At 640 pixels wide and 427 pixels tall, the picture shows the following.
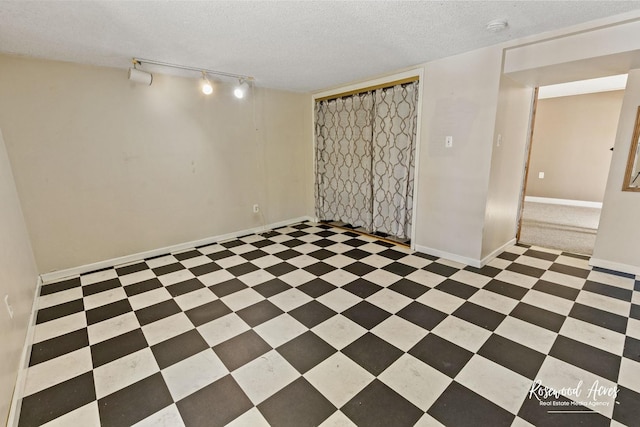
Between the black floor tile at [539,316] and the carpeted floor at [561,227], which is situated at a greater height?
the carpeted floor at [561,227]

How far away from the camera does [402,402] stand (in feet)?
4.79

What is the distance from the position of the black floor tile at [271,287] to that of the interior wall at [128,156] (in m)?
1.59

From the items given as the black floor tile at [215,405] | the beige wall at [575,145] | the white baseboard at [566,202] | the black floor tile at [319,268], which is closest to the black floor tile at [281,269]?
the black floor tile at [319,268]

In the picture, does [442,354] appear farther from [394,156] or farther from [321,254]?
[394,156]

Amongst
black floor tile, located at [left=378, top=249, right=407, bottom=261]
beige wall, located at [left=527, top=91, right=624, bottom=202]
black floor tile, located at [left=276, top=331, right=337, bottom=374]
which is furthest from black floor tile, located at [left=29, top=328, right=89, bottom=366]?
beige wall, located at [left=527, top=91, right=624, bottom=202]

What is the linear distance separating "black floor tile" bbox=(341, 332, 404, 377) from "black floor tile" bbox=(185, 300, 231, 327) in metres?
1.05

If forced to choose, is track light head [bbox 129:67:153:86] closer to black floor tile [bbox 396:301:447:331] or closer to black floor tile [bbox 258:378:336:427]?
black floor tile [bbox 258:378:336:427]

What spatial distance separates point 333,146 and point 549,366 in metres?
3.55

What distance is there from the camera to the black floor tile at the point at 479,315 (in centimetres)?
208

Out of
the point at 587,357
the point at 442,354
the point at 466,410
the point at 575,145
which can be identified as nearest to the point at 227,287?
the point at 442,354

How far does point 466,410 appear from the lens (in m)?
1.41

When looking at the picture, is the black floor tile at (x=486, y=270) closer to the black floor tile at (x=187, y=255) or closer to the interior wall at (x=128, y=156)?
the interior wall at (x=128, y=156)

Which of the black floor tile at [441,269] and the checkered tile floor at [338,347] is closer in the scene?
the checkered tile floor at [338,347]

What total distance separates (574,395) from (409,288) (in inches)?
49.3
